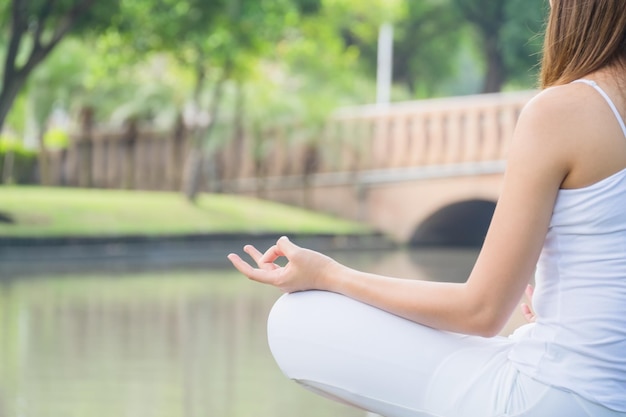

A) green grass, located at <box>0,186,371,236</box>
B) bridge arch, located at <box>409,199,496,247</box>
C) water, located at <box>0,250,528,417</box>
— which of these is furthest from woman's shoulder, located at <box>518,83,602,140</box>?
bridge arch, located at <box>409,199,496,247</box>

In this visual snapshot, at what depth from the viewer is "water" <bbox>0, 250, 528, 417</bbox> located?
4.89m

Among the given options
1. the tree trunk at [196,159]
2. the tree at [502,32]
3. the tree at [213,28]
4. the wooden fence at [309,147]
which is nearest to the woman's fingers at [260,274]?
the tree at [213,28]

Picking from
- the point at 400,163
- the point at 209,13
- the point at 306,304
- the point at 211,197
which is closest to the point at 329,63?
the point at 400,163

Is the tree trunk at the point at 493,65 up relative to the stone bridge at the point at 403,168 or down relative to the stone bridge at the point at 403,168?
up

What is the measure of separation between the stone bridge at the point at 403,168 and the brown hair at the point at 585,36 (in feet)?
69.0

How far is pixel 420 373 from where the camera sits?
6.97 feet

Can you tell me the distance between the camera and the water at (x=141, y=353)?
489 centimetres

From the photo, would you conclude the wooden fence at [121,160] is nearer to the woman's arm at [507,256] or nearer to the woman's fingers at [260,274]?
the woman's fingers at [260,274]

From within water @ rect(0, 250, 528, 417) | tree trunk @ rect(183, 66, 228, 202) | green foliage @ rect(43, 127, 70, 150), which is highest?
green foliage @ rect(43, 127, 70, 150)

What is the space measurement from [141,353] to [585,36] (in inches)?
188

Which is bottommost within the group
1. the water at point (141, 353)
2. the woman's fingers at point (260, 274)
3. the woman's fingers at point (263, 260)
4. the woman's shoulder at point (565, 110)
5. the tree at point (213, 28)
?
the water at point (141, 353)

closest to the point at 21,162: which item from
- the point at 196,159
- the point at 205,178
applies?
the point at 205,178

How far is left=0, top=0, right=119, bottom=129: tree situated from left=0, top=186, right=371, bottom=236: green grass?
1.60 metres

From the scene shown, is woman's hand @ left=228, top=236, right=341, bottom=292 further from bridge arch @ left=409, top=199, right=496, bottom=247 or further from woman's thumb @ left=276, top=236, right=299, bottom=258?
bridge arch @ left=409, top=199, right=496, bottom=247
